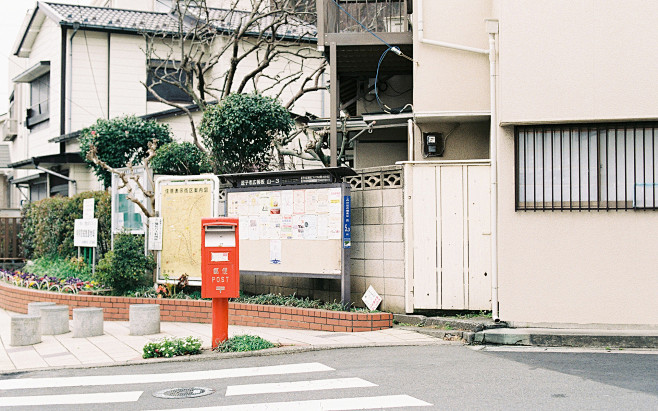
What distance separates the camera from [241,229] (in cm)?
1249

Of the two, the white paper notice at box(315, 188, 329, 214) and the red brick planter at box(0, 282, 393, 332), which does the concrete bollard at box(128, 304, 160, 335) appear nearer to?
the red brick planter at box(0, 282, 393, 332)

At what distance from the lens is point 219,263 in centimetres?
940

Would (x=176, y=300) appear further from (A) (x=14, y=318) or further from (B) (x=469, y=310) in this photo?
(B) (x=469, y=310)

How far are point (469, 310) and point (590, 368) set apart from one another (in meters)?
2.96

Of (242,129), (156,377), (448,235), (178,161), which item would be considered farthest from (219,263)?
(178,161)

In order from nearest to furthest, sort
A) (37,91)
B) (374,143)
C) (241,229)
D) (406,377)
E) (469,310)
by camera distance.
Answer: (406,377)
(469,310)
(241,229)
(374,143)
(37,91)

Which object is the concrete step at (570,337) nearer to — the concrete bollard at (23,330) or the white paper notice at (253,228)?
the white paper notice at (253,228)

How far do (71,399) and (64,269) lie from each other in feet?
30.0

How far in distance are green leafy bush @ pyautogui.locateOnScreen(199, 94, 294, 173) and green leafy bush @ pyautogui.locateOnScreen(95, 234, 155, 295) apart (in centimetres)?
271

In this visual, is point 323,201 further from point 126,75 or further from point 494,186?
point 126,75

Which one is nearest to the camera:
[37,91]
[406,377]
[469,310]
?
[406,377]

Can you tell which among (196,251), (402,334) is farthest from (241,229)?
(402,334)

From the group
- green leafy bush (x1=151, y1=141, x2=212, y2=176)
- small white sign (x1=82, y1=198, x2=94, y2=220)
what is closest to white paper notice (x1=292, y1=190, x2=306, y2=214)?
green leafy bush (x1=151, y1=141, x2=212, y2=176)

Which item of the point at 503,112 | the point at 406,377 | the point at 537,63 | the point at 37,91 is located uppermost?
the point at 37,91
